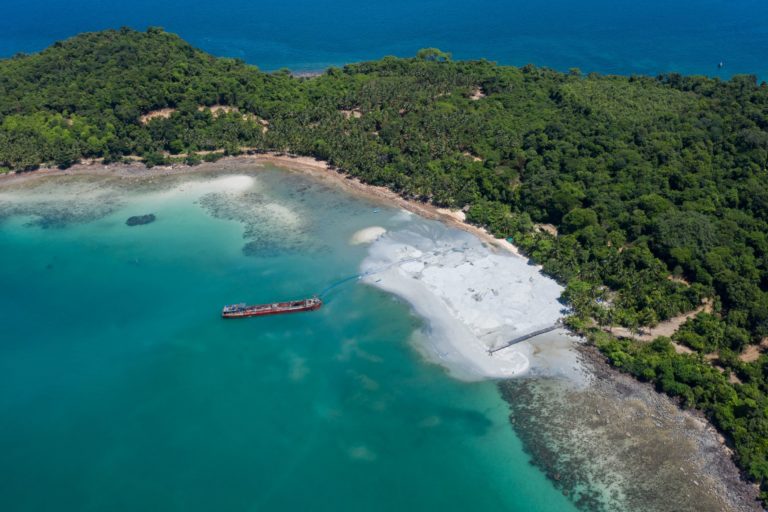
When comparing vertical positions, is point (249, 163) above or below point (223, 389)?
above

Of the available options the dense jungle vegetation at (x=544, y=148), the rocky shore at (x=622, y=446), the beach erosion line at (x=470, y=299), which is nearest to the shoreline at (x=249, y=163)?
the dense jungle vegetation at (x=544, y=148)

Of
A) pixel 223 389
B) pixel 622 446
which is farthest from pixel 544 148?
pixel 223 389

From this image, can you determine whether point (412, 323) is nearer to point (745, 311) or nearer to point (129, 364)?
point (129, 364)

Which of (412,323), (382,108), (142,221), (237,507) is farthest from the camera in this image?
(382,108)

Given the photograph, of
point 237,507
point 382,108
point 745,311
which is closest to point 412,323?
point 237,507

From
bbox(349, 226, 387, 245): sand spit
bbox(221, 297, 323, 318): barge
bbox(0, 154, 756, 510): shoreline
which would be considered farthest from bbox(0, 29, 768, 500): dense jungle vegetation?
bbox(221, 297, 323, 318): barge

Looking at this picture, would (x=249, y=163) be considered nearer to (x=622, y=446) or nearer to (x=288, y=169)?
(x=288, y=169)
